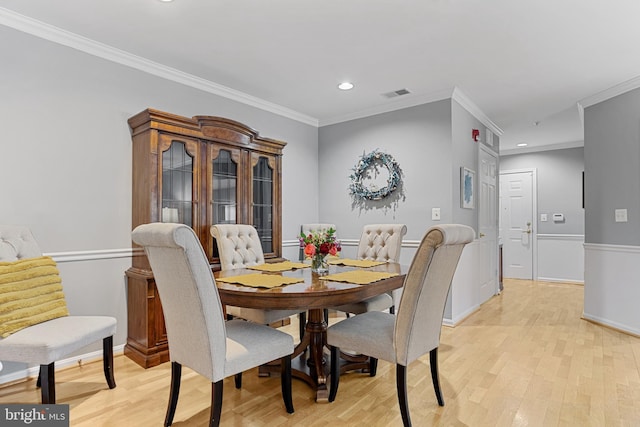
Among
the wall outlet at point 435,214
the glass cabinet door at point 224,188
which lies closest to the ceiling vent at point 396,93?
the wall outlet at point 435,214

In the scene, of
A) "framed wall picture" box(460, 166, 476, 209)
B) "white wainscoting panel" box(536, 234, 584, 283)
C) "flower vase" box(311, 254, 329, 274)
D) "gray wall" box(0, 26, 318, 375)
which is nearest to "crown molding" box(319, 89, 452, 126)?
"framed wall picture" box(460, 166, 476, 209)

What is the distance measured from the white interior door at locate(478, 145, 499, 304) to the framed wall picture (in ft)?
0.83

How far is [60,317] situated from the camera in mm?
2250

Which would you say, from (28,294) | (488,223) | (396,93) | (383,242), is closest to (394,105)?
(396,93)

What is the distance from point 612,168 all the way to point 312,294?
3.71 meters

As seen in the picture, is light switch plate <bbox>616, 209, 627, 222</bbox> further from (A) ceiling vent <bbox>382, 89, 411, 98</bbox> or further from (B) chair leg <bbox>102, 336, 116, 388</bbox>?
(B) chair leg <bbox>102, 336, 116, 388</bbox>

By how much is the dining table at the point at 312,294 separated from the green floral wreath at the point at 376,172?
147cm

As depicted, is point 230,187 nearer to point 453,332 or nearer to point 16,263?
point 16,263

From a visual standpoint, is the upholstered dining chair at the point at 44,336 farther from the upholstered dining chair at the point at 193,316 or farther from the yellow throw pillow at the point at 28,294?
the upholstered dining chair at the point at 193,316

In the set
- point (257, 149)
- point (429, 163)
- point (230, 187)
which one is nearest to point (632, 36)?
point (429, 163)

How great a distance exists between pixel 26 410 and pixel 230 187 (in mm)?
2100

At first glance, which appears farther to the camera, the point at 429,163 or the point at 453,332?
the point at 429,163

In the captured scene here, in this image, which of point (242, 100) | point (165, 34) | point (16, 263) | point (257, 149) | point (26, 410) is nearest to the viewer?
point (26, 410)

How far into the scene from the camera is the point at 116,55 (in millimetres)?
2898
